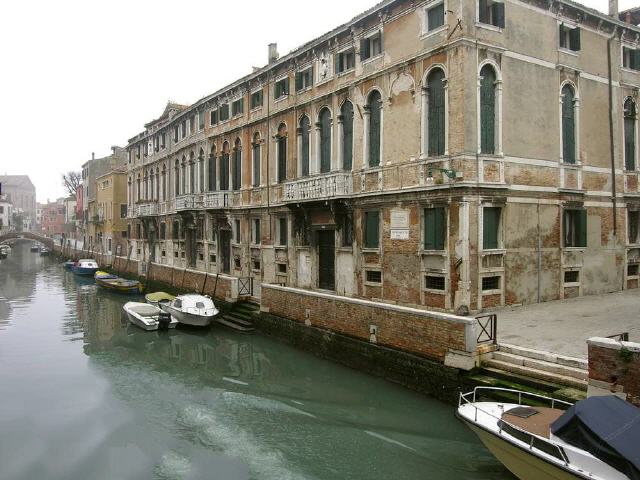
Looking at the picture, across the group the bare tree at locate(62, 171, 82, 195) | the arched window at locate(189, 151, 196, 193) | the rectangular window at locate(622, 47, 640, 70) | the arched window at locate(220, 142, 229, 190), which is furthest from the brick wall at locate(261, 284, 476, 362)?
the bare tree at locate(62, 171, 82, 195)

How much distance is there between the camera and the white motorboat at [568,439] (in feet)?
19.0

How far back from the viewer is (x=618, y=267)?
1698cm

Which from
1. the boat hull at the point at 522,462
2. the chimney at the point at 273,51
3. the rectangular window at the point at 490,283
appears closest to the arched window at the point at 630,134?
the rectangular window at the point at 490,283

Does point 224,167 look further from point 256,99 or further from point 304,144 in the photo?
point 304,144

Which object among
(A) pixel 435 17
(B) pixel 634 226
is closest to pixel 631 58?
(B) pixel 634 226

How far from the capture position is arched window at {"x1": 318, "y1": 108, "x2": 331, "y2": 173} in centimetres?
1808

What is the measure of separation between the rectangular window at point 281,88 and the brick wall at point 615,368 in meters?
15.5

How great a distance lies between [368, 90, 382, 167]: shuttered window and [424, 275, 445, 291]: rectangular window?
3977mm

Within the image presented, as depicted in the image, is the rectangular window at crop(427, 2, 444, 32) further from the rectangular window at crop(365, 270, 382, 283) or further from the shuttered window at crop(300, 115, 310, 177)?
the rectangular window at crop(365, 270, 382, 283)

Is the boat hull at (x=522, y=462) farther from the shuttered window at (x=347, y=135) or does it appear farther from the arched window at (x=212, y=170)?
the arched window at (x=212, y=170)

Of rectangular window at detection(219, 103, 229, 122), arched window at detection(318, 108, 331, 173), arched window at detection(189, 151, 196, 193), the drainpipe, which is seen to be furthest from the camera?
arched window at detection(189, 151, 196, 193)

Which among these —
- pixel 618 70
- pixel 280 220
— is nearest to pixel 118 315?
pixel 280 220

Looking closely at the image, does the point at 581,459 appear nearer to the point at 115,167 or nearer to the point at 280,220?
the point at 280,220

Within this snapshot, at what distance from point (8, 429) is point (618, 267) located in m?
17.7
